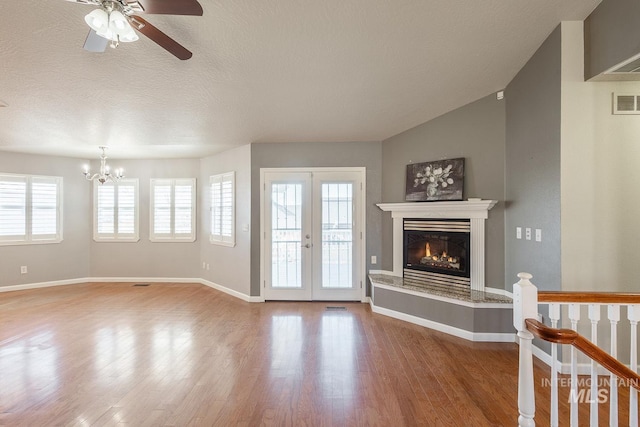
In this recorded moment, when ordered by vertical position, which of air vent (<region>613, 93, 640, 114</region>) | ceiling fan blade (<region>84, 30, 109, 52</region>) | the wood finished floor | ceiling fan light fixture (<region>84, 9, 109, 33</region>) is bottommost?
the wood finished floor

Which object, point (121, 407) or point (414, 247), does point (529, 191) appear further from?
point (121, 407)

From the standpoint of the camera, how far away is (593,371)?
5.40ft

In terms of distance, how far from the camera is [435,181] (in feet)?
14.0

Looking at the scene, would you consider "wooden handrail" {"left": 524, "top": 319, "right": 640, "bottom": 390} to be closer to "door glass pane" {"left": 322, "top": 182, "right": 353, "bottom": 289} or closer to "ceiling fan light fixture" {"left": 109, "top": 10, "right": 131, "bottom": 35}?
"ceiling fan light fixture" {"left": 109, "top": 10, "right": 131, "bottom": 35}

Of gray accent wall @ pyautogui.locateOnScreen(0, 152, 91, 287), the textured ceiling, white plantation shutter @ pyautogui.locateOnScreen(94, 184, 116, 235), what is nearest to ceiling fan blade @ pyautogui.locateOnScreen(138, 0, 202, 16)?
the textured ceiling

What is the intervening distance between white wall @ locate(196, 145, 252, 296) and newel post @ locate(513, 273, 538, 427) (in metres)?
4.10

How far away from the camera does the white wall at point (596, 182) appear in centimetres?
261

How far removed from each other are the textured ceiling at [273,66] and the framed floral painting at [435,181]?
69 cm

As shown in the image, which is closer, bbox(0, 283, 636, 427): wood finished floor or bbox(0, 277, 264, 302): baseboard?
bbox(0, 283, 636, 427): wood finished floor

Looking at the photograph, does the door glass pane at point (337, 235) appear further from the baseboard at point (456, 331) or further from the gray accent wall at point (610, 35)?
the gray accent wall at point (610, 35)

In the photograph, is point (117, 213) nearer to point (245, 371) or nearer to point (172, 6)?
point (245, 371)

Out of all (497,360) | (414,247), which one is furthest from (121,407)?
(414,247)

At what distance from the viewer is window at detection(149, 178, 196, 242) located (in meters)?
6.48

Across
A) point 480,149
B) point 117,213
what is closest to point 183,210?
point 117,213
